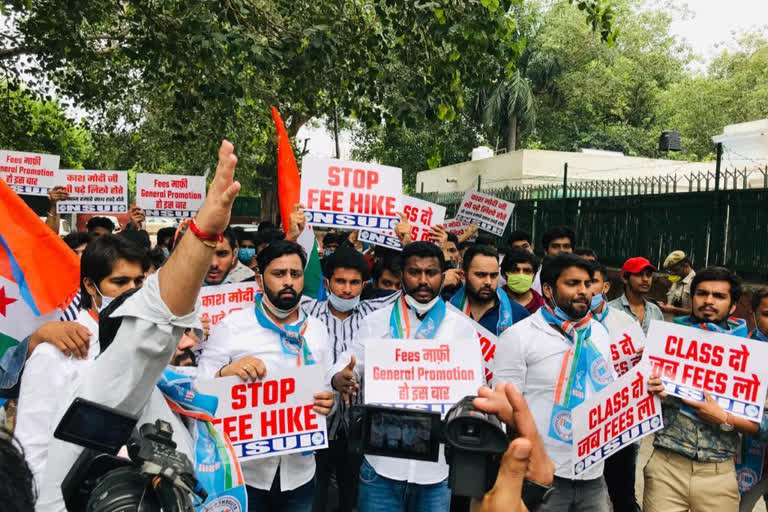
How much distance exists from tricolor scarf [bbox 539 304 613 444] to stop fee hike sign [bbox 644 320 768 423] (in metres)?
0.28

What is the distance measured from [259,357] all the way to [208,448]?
1.45 metres

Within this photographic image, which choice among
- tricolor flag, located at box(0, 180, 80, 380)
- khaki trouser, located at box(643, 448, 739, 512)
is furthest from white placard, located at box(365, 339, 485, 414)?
tricolor flag, located at box(0, 180, 80, 380)

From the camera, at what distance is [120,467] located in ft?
5.22

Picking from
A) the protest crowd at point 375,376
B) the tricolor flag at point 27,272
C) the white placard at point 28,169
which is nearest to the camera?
the protest crowd at point 375,376

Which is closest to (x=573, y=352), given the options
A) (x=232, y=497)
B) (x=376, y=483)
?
(x=376, y=483)

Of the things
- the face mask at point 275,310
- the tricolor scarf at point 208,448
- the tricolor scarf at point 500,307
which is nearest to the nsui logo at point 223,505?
the tricolor scarf at point 208,448

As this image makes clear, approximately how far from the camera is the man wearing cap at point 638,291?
5578mm

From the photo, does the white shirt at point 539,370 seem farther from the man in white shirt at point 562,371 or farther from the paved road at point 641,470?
the paved road at point 641,470

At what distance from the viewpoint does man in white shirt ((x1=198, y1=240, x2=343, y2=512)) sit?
11.8 feet

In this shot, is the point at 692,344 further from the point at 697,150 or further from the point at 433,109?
the point at 697,150

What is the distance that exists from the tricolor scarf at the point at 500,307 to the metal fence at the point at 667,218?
5047 mm

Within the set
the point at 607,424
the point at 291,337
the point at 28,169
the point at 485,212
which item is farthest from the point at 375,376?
the point at 28,169

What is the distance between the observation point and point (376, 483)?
12.6 feet

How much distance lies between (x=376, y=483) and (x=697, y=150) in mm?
40173
